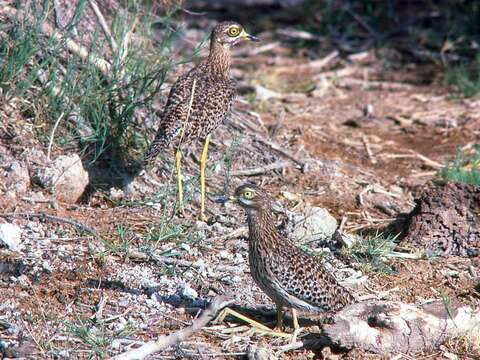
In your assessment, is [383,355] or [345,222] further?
[345,222]

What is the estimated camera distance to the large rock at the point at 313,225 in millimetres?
6906

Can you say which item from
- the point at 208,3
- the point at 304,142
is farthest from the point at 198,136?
the point at 208,3

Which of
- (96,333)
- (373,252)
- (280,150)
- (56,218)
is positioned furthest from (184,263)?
(280,150)

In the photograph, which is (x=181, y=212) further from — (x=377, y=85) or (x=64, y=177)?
(x=377, y=85)

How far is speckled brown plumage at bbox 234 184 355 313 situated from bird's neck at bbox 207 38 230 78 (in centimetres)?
225

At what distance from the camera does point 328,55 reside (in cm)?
1174

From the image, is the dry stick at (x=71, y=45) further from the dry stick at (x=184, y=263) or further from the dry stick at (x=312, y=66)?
the dry stick at (x=312, y=66)

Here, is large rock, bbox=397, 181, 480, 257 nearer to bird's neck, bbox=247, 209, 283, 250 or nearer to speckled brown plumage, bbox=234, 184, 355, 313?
speckled brown plumage, bbox=234, 184, 355, 313

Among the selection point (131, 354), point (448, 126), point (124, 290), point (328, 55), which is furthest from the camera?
point (328, 55)

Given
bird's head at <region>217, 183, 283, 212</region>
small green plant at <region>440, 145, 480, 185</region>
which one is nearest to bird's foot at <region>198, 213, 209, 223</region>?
bird's head at <region>217, 183, 283, 212</region>

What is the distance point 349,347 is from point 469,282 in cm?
151

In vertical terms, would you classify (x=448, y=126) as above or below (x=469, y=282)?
above

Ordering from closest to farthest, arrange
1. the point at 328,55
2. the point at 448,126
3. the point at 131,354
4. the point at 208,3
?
the point at 131,354 → the point at 448,126 → the point at 328,55 → the point at 208,3

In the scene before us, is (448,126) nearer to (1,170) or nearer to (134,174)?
(134,174)
